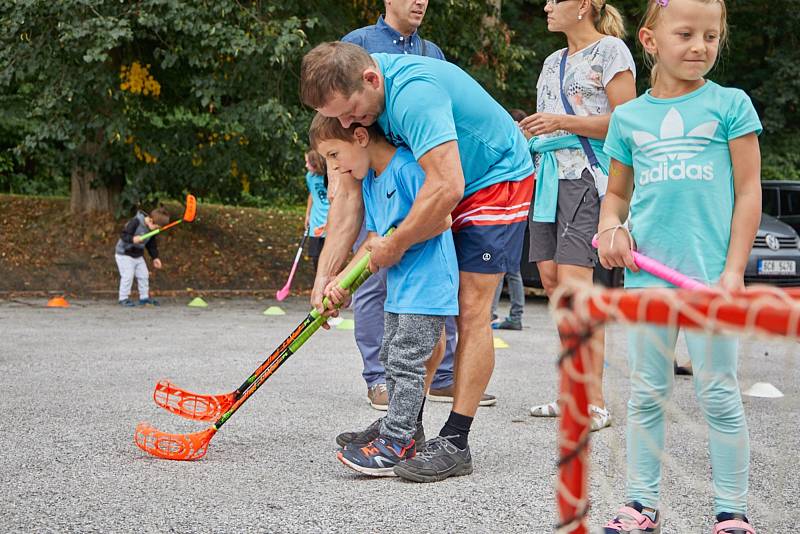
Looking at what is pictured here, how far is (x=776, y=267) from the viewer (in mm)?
10516

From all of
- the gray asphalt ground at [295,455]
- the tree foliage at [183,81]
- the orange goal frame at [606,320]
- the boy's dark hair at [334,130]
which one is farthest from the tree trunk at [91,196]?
the orange goal frame at [606,320]

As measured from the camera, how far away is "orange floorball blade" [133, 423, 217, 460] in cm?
382

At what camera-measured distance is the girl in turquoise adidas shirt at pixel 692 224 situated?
8.95ft

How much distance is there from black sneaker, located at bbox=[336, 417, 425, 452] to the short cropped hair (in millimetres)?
1289

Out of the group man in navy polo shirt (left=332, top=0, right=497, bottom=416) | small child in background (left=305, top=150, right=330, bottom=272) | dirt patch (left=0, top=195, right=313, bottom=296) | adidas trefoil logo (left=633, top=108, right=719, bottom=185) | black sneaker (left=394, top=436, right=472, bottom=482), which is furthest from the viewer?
dirt patch (left=0, top=195, right=313, bottom=296)

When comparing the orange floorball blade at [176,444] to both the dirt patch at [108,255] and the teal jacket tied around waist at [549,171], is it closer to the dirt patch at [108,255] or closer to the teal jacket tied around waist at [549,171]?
the teal jacket tied around waist at [549,171]

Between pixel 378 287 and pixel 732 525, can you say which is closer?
pixel 732 525

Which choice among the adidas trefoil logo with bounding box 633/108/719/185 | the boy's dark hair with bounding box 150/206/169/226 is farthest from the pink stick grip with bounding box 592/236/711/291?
the boy's dark hair with bounding box 150/206/169/226

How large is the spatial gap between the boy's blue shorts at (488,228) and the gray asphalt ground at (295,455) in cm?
56

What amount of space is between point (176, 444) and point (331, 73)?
1556mm

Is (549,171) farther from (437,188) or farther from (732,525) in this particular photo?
(732,525)

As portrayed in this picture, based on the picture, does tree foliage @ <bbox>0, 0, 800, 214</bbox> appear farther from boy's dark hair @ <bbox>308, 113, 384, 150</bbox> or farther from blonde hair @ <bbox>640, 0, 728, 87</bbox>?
blonde hair @ <bbox>640, 0, 728, 87</bbox>

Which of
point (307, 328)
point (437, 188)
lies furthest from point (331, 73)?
point (307, 328)

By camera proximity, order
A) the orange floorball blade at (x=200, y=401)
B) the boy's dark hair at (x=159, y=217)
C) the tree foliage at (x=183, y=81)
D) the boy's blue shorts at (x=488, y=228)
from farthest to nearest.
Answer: the boy's dark hair at (x=159, y=217), the tree foliage at (x=183, y=81), the orange floorball blade at (x=200, y=401), the boy's blue shorts at (x=488, y=228)
